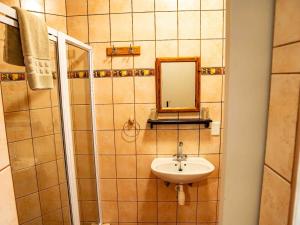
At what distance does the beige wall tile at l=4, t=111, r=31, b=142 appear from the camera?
1497mm

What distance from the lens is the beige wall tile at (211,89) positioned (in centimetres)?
195

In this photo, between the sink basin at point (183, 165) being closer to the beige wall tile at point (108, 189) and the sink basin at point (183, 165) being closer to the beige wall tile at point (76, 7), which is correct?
the beige wall tile at point (108, 189)

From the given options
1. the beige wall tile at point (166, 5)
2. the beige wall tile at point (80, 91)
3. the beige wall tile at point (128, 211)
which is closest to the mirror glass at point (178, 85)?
the beige wall tile at point (166, 5)

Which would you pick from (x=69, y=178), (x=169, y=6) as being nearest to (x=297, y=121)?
(x=69, y=178)

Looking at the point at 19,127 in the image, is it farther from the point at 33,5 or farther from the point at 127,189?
the point at 127,189

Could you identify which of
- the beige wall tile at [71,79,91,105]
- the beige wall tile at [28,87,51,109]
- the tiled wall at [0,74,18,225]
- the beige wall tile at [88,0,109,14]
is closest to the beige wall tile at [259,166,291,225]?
the tiled wall at [0,74,18,225]

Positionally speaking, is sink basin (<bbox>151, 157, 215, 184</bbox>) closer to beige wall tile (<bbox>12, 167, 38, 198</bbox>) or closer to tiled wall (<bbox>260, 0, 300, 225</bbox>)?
beige wall tile (<bbox>12, 167, 38, 198</bbox>)

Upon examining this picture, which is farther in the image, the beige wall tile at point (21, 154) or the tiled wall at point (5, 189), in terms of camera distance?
the beige wall tile at point (21, 154)

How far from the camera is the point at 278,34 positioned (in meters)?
0.50

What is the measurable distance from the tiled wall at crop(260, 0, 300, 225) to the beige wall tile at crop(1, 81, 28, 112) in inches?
58.5

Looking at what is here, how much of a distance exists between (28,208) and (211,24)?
220 cm

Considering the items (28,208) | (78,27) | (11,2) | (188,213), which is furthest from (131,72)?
(188,213)

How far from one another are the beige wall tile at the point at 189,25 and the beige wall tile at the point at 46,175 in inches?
63.3

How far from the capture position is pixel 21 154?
1625mm
